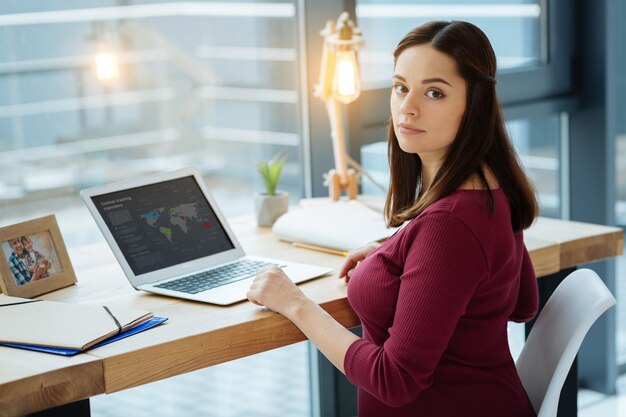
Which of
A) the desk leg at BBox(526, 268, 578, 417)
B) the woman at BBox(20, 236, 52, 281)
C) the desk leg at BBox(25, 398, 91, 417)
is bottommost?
the desk leg at BBox(526, 268, 578, 417)

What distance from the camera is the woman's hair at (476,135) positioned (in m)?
1.72

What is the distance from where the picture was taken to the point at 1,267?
6.26ft

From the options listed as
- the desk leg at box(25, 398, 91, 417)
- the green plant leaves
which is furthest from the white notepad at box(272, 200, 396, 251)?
the desk leg at box(25, 398, 91, 417)

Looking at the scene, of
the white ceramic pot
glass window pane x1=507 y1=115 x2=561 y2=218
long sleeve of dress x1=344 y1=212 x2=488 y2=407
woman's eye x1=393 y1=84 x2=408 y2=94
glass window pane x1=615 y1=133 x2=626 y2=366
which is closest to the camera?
long sleeve of dress x1=344 y1=212 x2=488 y2=407

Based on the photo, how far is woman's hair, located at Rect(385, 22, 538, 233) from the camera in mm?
1723

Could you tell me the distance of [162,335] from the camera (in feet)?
5.49

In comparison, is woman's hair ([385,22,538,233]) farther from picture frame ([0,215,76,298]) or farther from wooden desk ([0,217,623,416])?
picture frame ([0,215,76,298])

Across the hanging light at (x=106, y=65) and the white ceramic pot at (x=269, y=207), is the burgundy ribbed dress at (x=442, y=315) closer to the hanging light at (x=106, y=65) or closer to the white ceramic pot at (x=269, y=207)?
the white ceramic pot at (x=269, y=207)

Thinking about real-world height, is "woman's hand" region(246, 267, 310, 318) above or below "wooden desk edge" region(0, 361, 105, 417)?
above

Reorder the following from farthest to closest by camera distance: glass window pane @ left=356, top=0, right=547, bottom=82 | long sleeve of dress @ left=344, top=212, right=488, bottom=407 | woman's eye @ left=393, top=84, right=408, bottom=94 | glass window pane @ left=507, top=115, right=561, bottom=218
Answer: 1. glass window pane @ left=507, top=115, right=561, bottom=218
2. glass window pane @ left=356, top=0, right=547, bottom=82
3. woman's eye @ left=393, top=84, right=408, bottom=94
4. long sleeve of dress @ left=344, top=212, right=488, bottom=407

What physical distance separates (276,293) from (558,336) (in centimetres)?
53

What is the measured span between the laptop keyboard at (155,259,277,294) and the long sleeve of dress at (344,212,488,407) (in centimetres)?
44

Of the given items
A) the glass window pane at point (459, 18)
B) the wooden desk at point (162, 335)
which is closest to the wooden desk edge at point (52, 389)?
the wooden desk at point (162, 335)

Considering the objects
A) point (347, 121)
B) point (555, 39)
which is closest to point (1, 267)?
point (347, 121)
